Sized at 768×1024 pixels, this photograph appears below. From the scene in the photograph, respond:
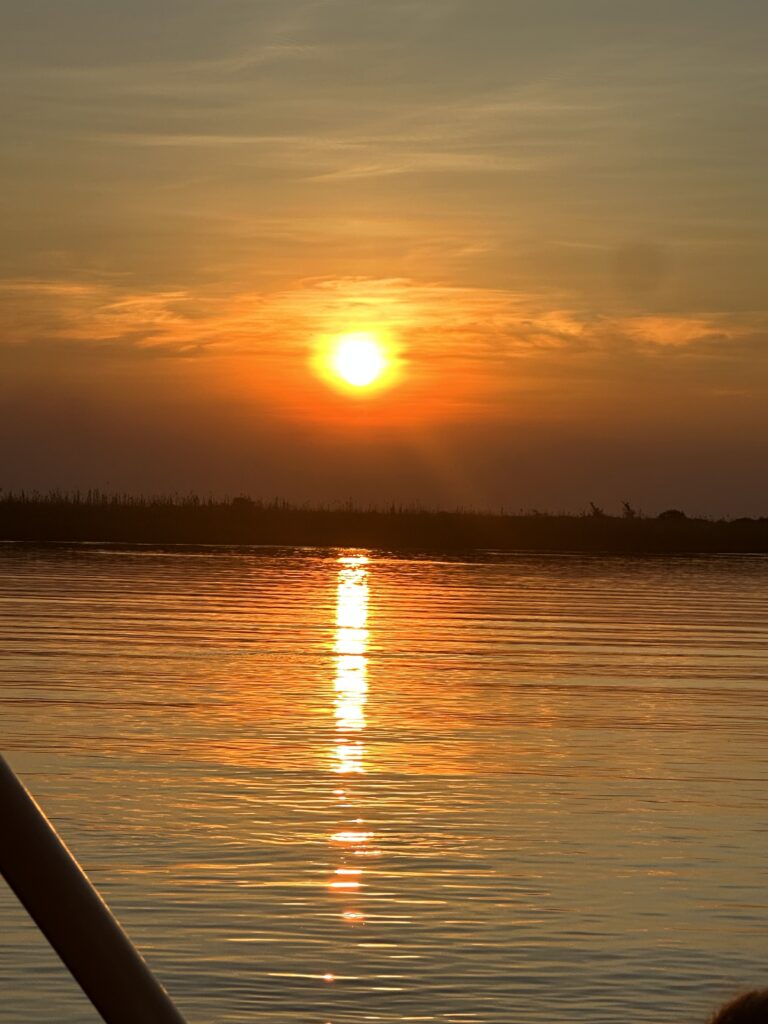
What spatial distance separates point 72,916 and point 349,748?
14397mm

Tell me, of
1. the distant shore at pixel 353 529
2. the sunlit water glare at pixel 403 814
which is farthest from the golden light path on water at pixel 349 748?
the distant shore at pixel 353 529

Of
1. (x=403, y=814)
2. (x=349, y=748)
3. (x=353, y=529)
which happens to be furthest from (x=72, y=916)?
(x=353, y=529)

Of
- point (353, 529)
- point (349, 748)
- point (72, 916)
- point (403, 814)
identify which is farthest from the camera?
point (353, 529)

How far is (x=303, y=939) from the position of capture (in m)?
8.24

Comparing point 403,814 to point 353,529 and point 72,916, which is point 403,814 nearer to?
point 72,916

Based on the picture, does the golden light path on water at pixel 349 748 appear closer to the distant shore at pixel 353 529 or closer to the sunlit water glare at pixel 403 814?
the sunlit water glare at pixel 403 814

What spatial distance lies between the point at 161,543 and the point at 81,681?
52880 mm

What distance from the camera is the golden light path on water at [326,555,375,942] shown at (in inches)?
373

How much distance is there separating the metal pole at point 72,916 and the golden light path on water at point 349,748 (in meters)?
7.31

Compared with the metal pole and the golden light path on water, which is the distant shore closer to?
the golden light path on water

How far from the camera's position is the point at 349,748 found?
14.9 m

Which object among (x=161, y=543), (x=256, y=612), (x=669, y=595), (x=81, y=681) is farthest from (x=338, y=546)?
(x=81, y=681)

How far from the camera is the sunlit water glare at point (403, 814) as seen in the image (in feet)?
25.2

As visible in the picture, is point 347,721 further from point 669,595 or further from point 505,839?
point 669,595
